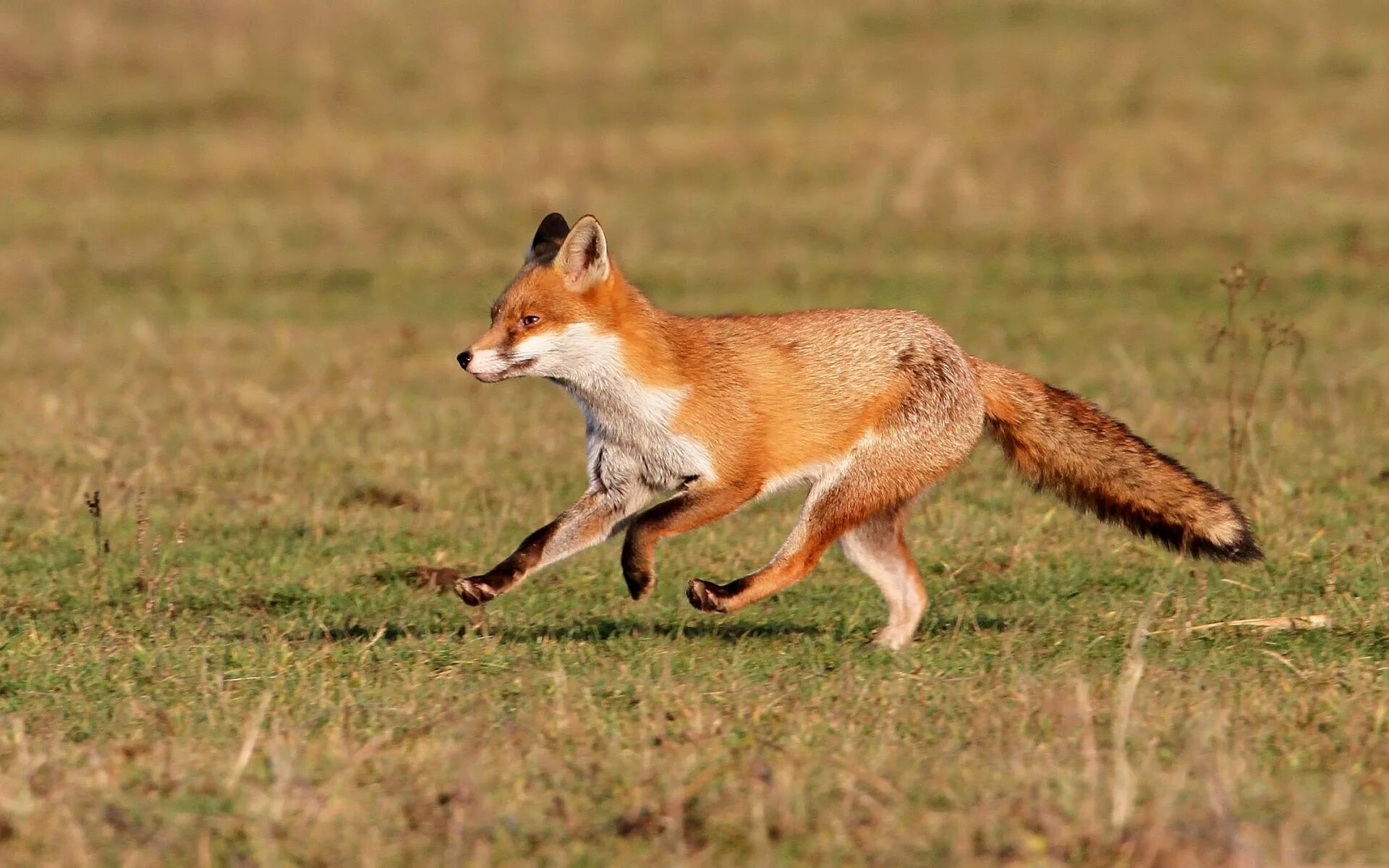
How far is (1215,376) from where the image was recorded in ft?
40.9

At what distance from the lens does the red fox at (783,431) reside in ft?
22.5

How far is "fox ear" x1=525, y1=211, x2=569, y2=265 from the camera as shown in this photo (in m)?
7.42

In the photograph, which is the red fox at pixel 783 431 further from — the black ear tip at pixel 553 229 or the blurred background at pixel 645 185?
the blurred background at pixel 645 185

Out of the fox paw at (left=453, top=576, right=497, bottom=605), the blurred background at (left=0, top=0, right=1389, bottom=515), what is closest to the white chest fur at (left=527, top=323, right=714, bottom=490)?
the fox paw at (left=453, top=576, right=497, bottom=605)

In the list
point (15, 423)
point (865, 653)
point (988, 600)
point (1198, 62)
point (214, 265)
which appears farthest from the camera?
point (1198, 62)

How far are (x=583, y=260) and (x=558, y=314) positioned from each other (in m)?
0.24

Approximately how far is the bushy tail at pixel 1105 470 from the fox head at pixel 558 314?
61.8 inches

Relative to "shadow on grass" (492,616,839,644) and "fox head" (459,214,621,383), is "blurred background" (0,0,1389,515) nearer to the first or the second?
"shadow on grass" (492,616,839,644)

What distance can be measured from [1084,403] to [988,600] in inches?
37.0

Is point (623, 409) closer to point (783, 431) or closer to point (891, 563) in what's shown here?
point (783, 431)

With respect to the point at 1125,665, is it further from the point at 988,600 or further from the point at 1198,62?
the point at 1198,62

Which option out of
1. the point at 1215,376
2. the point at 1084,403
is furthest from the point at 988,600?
the point at 1215,376

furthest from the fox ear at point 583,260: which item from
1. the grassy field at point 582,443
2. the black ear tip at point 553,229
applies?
the grassy field at point 582,443

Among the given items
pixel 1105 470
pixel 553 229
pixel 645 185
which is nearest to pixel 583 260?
pixel 553 229
